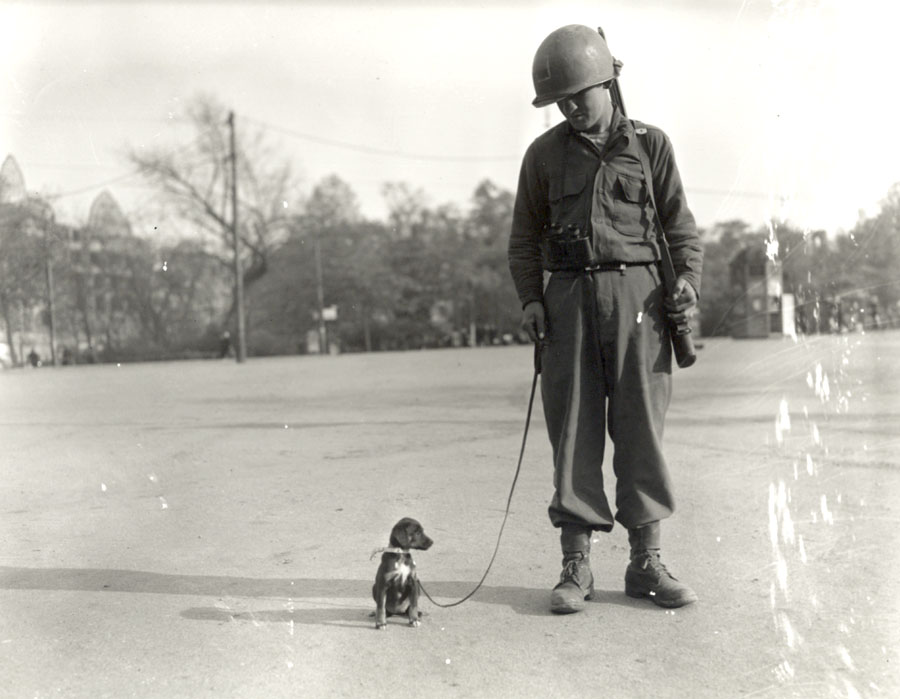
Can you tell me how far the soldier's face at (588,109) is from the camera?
3.47 m

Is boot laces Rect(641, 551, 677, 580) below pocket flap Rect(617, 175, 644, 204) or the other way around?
below

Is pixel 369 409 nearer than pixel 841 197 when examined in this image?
No

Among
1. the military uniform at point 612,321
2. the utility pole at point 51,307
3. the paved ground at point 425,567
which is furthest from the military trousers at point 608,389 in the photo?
the utility pole at point 51,307

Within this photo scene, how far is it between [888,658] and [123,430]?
854cm

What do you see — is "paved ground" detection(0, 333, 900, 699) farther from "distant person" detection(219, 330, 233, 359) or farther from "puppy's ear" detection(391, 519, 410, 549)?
"distant person" detection(219, 330, 233, 359)

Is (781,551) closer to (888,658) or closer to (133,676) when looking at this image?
(888,658)

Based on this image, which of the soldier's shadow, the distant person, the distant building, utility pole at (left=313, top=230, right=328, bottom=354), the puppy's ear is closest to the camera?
the puppy's ear

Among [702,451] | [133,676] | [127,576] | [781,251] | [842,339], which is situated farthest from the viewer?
[842,339]

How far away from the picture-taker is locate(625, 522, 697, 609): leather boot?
11.2 feet

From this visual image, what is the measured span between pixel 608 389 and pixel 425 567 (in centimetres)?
110

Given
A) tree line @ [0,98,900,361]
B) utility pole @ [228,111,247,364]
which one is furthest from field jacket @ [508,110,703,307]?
utility pole @ [228,111,247,364]

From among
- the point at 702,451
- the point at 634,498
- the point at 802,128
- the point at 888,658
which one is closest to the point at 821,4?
the point at 802,128

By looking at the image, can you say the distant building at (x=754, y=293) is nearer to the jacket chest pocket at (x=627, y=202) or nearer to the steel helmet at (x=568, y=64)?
the jacket chest pocket at (x=627, y=202)

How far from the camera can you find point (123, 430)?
10.0 m
